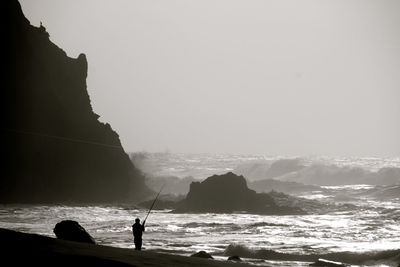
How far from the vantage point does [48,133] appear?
191 feet

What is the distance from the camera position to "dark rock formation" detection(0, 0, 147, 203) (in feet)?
180

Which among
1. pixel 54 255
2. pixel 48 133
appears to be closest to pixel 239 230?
pixel 54 255

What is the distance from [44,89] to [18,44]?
4690 mm

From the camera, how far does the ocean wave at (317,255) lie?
25.0 meters

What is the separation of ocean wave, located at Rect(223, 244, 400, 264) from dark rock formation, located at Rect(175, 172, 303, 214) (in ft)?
82.1

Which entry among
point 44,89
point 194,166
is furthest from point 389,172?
point 44,89

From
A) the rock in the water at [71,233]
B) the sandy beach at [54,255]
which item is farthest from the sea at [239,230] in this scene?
the sandy beach at [54,255]

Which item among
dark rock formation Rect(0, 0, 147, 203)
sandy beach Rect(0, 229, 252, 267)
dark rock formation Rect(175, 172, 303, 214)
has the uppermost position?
dark rock formation Rect(0, 0, 147, 203)

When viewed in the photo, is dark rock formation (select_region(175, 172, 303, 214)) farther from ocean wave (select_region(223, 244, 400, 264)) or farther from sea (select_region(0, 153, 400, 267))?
ocean wave (select_region(223, 244, 400, 264))

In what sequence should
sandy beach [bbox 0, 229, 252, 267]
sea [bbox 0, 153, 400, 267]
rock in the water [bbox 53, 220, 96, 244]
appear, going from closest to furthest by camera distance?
1. sandy beach [bbox 0, 229, 252, 267]
2. rock in the water [bbox 53, 220, 96, 244]
3. sea [bbox 0, 153, 400, 267]

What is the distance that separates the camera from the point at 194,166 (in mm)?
127062

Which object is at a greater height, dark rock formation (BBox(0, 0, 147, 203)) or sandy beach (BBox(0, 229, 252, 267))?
dark rock formation (BBox(0, 0, 147, 203))

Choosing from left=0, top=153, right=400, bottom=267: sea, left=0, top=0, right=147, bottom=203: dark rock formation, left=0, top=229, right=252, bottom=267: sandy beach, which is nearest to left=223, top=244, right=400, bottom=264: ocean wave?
left=0, top=153, right=400, bottom=267: sea

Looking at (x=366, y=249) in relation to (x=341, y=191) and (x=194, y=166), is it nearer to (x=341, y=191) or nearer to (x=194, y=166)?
(x=341, y=191)
